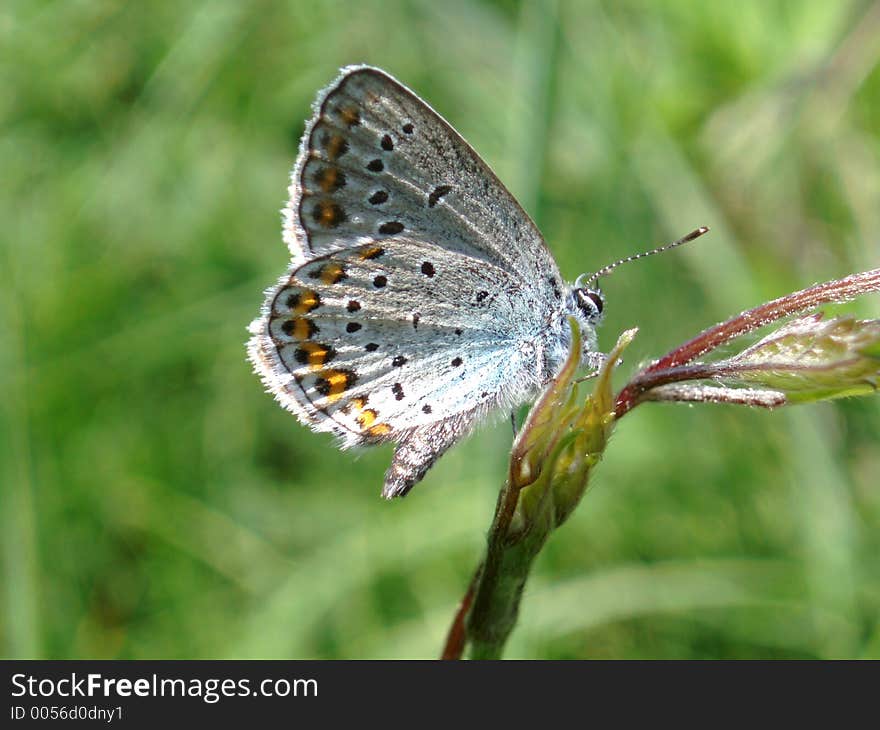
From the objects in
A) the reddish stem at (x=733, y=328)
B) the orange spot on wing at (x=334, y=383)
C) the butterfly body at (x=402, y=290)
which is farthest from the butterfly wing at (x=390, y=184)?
the reddish stem at (x=733, y=328)

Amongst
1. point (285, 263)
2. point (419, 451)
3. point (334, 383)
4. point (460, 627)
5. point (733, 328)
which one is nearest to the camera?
point (733, 328)

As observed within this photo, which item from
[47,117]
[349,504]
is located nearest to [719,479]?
[349,504]

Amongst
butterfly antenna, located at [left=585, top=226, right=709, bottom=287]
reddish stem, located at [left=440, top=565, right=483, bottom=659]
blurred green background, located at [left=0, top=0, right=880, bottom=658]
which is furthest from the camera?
blurred green background, located at [left=0, top=0, right=880, bottom=658]

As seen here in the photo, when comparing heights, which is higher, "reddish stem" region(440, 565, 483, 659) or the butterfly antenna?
the butterfly antenna

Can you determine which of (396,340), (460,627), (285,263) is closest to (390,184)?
(396,340)

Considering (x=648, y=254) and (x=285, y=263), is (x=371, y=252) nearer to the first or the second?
(x=648, y=254)

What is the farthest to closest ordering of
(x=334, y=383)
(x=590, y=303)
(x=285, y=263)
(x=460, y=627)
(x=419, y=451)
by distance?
(x=285, y=263)
(x=590, y=303)
(x=334, y=383)
(x=419, y=451)
(x=460, y=627)

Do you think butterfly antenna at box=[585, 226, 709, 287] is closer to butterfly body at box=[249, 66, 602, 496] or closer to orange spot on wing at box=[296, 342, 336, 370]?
butterfly body at box=[249, 66, 602, 496]

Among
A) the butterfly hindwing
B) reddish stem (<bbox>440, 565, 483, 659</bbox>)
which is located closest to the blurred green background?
the butterfly hindwing
